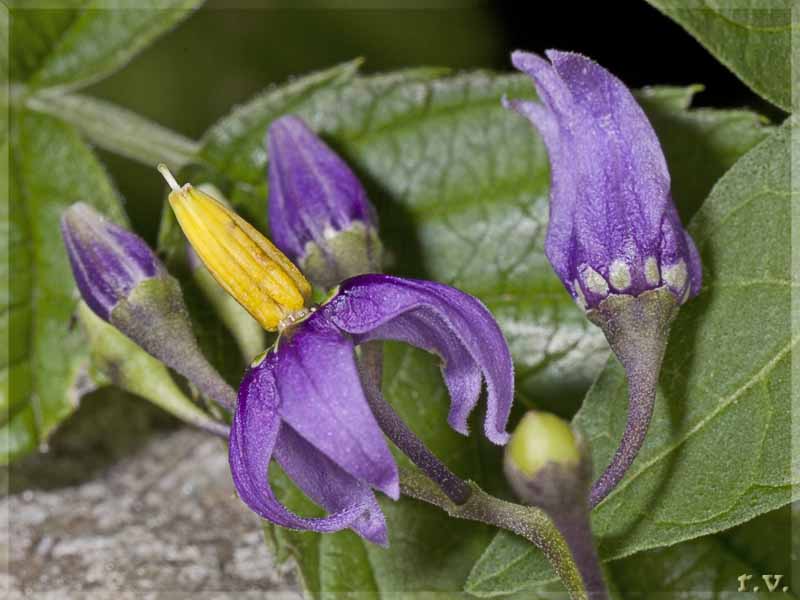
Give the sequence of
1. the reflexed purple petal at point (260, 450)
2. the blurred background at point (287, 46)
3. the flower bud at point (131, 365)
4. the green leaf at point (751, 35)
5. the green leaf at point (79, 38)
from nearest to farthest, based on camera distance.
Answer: the reflexed purple petal at point (260, 450) → the green leaf at point (751, 35) → the flower bud at point (131, 365) → the green leaf at point (79, 38) → the blurred background at point (287, 46)

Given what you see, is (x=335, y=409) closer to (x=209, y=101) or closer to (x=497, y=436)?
(x=497, y=436)

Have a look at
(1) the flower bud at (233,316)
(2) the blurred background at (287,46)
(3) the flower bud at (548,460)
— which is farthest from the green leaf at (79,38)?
(3) the flower bud at (548,460)

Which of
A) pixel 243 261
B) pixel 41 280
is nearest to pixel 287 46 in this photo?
pixel 41 280

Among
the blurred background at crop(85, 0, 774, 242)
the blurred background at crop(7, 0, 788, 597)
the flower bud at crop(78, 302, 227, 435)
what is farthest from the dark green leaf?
the blurred background at crop(85, 0, 774, 242)

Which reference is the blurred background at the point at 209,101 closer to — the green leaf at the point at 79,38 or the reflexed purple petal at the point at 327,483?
the green leaf at the point at 79,38

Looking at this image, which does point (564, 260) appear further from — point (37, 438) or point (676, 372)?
point (37, 438)

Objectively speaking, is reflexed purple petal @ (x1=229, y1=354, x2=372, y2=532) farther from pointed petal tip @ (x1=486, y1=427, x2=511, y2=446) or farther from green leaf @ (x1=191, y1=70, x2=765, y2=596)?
green leaf @ (x1=191, y1=70, x2=765, y2=596)

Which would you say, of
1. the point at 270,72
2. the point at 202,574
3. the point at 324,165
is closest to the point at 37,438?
the point at 202,574

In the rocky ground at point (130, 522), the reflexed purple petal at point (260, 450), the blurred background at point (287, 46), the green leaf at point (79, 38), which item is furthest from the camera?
the blurred background at point (287, 46)
